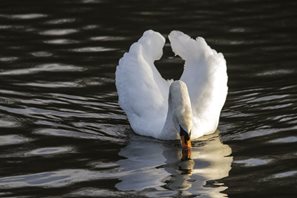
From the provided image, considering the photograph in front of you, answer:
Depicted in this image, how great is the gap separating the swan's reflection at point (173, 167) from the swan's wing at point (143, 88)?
0.79 feet

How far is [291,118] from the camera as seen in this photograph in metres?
13.4

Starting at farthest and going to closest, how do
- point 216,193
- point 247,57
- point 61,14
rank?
point 61,14, point 247,57, point 216,193

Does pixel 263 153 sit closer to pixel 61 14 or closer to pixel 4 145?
pixel 4 145

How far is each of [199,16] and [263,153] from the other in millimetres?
6860

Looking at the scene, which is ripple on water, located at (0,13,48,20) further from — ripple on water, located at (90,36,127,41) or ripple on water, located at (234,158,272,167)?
ripple on water, located at (234,158,272,167)

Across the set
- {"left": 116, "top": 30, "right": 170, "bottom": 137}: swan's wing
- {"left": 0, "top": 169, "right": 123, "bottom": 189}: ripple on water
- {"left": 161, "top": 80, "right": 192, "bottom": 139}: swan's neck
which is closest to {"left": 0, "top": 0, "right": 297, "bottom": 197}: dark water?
{"left": 0, "top": 169, "right": 123, "bottom": 189}: ripple on water

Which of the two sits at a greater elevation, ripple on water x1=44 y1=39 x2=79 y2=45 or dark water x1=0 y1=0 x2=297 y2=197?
ripple on water x1=44 y1=39 x2=79 y2=45

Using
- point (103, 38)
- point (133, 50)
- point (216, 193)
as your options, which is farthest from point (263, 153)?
point (103, 38)

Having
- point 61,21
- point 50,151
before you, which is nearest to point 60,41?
point 61,21

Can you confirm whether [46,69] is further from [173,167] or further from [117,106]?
[173,167]

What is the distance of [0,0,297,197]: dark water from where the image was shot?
447 inches

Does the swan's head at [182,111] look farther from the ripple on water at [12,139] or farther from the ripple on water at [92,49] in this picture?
the ripple on water at [92,49]

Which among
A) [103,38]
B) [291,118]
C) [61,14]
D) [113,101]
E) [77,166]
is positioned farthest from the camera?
[61,14]

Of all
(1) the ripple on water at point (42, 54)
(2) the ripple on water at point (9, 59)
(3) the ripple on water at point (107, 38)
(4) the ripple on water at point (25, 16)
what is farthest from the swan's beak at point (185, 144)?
(4) the ripple on water at point (25, 16)
